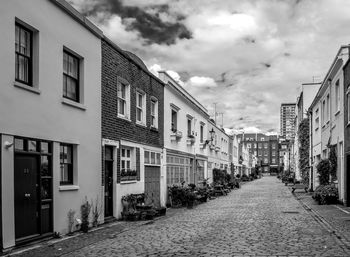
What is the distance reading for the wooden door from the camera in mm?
19828

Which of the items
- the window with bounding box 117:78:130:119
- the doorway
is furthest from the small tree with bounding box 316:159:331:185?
the doorway

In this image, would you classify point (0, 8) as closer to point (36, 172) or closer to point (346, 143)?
point (36, 172)

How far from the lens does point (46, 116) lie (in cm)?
1130

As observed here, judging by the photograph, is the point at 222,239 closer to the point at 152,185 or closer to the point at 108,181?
the point at 108,181

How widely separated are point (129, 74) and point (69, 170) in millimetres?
5708

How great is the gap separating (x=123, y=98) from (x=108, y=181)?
3235 mm

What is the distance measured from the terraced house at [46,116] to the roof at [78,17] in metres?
0.03

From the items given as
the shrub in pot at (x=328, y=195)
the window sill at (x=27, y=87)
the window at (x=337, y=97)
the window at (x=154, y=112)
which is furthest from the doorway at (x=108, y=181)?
the window at (x=337, y=97)

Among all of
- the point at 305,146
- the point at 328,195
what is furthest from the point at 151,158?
the point at 305,146

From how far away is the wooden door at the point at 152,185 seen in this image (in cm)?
1983

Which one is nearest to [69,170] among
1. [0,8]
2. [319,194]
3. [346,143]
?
[0,8]

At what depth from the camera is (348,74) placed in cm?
1909

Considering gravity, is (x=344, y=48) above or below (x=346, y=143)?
above

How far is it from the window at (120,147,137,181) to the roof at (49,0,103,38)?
4.42 metres
